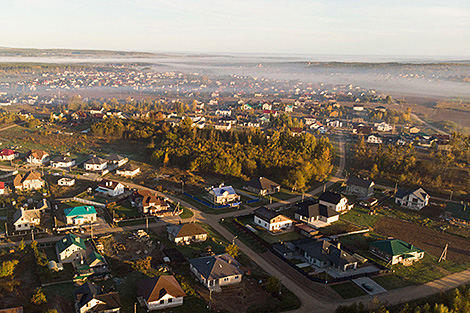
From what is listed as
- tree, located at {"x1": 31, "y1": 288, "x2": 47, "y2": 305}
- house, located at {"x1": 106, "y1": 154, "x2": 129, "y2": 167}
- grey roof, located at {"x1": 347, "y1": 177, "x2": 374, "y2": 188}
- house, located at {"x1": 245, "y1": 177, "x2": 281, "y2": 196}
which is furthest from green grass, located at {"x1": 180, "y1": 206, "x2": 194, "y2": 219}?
grey roof, located at {"x1": 347, "y1": 177, "x2": 374, "y2": 188}

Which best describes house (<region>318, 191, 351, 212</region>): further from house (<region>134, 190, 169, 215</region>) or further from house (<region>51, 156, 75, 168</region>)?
house (<region>51, 156, 75, 168</region>)

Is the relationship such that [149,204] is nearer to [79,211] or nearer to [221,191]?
[79,211]

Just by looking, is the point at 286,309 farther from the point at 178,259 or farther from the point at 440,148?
the point at 440,148

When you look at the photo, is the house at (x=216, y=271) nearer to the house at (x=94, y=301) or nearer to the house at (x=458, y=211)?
the house at (x=94, y=301)

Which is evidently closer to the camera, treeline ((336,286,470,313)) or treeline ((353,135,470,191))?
treeline ((336,286,470,313))

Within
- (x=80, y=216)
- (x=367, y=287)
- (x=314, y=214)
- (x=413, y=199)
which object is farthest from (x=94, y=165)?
(x=413, y=199)

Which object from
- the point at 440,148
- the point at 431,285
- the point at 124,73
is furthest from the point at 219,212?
the point at 124,73

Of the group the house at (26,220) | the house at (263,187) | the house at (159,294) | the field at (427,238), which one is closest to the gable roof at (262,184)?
the house at (263,187)
